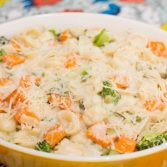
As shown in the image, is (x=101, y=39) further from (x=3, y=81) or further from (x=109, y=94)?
(x=3, y=81)

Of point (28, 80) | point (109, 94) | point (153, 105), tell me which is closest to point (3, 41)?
point (28, 80)

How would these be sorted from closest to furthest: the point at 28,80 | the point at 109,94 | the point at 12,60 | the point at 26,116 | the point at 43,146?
1. the point at 43,146
2. the point at 26,116
3. the point at 109,94
4. the point at 28,80
5. the point at 12,60

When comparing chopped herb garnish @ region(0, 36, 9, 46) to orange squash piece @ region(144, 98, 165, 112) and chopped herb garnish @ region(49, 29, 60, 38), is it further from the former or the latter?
orange squash piece @ region(144, 98, 165, 112)

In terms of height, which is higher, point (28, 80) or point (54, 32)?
point (28, 80)

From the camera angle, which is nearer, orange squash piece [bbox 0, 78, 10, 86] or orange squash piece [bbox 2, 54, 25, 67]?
orange squash piece [bbox 0, 78, 10, 86]

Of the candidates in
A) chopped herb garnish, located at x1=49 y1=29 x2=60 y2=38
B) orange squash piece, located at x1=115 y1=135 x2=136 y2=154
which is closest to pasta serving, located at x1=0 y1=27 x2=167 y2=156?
orange squash piece, located at x1=115 y1=135 x2=136 y2=154

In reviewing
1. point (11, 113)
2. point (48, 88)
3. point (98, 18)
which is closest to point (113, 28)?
point (98, 18)

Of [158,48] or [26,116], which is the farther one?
[158,48]
